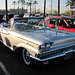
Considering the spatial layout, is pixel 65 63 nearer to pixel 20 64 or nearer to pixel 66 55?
pixel 66 55

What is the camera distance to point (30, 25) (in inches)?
175

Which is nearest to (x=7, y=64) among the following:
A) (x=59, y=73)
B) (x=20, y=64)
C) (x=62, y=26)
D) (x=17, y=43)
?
(x=20, y=64)

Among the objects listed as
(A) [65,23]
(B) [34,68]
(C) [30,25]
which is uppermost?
(A) [65,23]

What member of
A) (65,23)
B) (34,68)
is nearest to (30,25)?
(34,68)

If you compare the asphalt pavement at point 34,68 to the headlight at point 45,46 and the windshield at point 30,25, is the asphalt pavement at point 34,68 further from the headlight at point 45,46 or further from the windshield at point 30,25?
the windshield at point 30,25

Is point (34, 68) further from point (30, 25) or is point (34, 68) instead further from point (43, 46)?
point (30, 25)

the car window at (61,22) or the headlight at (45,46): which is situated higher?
the car window at (61,22)

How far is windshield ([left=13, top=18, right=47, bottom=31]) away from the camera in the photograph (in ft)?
13.5

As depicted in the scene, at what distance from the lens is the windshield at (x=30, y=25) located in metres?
4.13

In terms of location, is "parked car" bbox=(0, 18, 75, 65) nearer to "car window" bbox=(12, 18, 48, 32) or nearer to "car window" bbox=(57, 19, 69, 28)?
"car window" bbox=(12, 18, 48, 32)

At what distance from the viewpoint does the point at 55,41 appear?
3.04 meters

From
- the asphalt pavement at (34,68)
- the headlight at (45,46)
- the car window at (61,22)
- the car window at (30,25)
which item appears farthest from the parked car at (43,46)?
the car window at (61,22)

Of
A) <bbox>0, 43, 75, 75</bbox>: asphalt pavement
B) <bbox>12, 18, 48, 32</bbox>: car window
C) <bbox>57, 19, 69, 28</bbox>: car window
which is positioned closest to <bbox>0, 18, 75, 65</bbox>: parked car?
<bbox>12, 18, 48, 32</bbox>: car window

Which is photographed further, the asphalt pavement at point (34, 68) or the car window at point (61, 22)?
the car window at point (61, 22)
